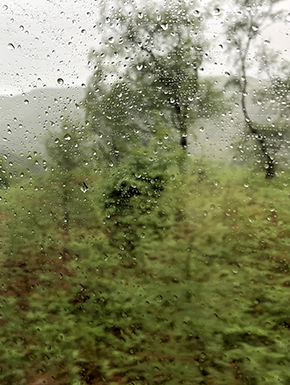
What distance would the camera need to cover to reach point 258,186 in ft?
4.73

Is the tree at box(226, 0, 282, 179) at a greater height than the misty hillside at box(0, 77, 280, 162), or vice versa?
the tree at box(226, 0, 282, 179)

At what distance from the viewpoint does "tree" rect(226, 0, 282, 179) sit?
143 centimetres

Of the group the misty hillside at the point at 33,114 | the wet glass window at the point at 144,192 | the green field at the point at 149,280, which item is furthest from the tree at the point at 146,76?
the green field at the point at 149,280

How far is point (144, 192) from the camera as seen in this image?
63.9 inches

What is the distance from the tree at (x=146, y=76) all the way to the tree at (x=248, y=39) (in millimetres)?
137

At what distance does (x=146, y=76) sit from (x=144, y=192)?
589mm

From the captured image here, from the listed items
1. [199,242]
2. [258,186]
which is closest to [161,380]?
[199,242]

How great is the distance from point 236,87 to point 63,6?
3.44 ft

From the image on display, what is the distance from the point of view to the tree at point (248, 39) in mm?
1430

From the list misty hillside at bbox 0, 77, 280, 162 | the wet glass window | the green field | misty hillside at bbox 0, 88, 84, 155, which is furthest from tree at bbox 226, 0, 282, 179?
misty hillside at bbox 0, 88, 84, 155

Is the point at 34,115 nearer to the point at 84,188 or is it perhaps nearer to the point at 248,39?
the point at 84,188

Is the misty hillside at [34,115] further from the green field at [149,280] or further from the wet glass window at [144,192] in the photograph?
the green field at [149,280]

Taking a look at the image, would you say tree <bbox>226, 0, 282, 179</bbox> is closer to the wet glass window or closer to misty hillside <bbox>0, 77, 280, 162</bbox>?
the wet glass window

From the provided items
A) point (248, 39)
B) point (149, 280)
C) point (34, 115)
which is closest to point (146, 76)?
point (248, 39)
